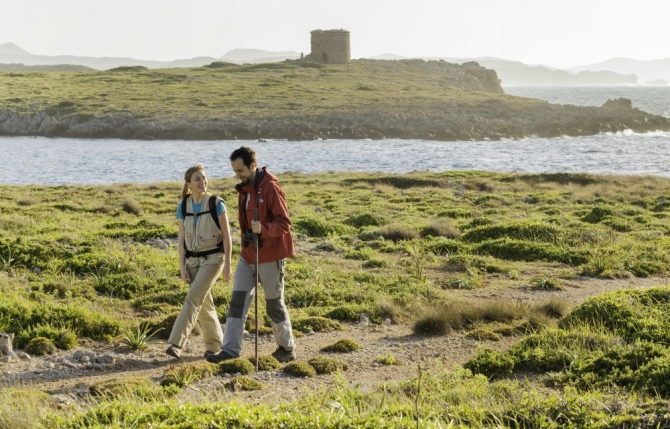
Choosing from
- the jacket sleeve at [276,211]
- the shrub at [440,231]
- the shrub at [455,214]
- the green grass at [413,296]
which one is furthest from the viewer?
the shrub at [455,214]

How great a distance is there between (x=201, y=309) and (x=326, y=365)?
182 cm

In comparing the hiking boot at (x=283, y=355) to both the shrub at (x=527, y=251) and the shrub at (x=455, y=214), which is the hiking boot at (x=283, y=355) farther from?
the shrub at (x=455, y=214)

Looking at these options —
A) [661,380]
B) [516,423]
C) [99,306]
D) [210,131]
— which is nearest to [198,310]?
[99,306]

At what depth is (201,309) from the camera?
9656mm

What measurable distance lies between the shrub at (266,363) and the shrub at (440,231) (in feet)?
36.5

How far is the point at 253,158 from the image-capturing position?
891cm

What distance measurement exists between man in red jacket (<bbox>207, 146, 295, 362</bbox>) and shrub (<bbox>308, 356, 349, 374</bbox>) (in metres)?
0.41

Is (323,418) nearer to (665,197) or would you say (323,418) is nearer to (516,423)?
(516,423)

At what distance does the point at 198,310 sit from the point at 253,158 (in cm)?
215

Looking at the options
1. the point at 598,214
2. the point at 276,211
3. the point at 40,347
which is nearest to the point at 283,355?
the point at 276,211

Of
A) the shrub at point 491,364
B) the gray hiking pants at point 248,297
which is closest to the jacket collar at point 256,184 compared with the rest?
the gray hiking pants at point 248,297

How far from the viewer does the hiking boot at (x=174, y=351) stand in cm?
955

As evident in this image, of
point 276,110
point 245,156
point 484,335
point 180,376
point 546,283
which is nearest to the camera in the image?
point 180,376

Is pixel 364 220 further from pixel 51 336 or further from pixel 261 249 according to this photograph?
pixel 261 249
